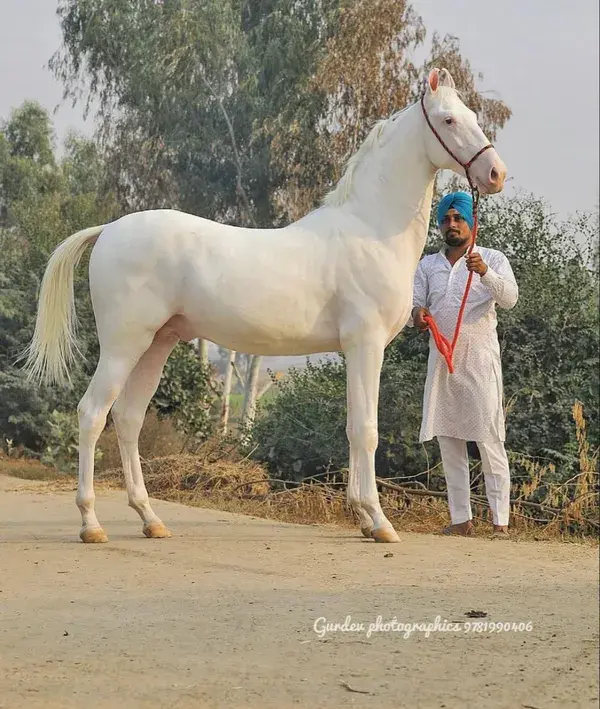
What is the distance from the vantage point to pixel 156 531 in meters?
6.33

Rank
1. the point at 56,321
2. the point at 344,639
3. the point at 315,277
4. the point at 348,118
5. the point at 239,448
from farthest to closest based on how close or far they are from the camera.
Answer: the point at 348,118
the point at 239,448
the point at 56,321
the point at 315,277
the point at 344,639

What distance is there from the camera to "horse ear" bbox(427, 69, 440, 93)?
19.9 ft

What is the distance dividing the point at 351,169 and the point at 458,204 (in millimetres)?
742

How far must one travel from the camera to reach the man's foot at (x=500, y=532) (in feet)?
20.9

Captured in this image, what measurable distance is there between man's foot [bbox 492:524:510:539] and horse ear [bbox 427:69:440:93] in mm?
2749

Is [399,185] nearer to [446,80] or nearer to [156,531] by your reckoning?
[446,80]

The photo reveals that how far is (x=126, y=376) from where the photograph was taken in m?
6.14

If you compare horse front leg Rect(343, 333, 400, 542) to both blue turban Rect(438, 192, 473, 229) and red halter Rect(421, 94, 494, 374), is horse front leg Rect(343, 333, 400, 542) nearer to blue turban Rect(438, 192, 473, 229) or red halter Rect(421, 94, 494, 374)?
red halter Rect(421, 94, 494, 374)

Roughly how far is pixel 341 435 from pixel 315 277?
3.50m

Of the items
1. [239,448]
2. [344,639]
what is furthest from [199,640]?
[239,448]

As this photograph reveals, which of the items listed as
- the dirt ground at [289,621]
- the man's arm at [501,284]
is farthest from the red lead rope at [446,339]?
the dirt ground at [289,621]

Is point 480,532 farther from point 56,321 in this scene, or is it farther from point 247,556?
point 56,321

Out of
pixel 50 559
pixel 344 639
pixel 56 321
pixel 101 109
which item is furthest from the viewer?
pixel 101 109

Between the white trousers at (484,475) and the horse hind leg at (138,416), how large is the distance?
1.85 meters
